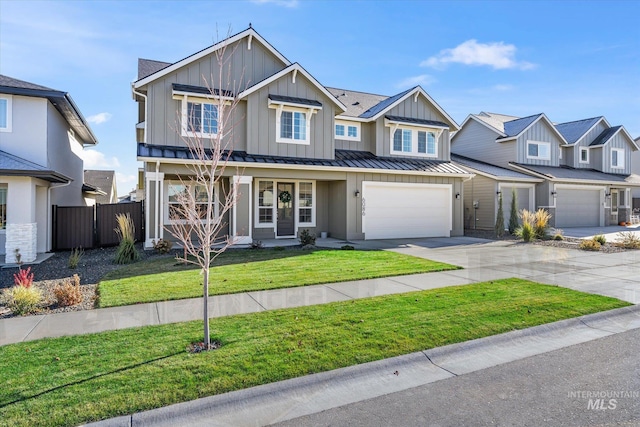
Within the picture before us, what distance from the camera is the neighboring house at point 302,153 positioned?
13.8 m

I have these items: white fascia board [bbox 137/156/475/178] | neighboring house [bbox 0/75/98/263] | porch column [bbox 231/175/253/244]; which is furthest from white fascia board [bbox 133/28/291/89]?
porch column [bbox 231/175/253/244]

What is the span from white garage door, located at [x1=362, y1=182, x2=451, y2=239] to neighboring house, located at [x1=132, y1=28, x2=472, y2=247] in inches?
1.9

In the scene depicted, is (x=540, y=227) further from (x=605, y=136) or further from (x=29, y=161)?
(x=29, y=161)

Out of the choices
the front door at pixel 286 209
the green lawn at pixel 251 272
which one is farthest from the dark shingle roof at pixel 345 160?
the green lawn at pixel 251 272

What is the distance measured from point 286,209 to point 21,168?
9.17 meters

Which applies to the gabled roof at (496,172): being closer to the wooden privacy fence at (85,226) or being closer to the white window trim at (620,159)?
the white window trim at (620,159)

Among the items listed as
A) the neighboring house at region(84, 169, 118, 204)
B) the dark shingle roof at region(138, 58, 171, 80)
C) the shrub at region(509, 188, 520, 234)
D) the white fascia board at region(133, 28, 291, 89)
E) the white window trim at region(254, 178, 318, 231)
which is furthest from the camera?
Result: the neighboring house at region(84, 169, 118, 204)

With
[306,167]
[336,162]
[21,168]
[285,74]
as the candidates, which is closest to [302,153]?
[306,167]

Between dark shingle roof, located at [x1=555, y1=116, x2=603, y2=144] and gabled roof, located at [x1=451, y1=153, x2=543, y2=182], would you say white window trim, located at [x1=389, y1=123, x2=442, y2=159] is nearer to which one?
gabled roof, located at [x1=451, y1=153, x2=543, y2=182]

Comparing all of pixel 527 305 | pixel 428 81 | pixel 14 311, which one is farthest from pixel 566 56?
pixel 14 311

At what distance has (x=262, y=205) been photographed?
52.2 feet

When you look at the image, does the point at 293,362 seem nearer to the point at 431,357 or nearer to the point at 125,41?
Result: the point at 431,357

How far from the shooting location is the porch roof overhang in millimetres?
13008

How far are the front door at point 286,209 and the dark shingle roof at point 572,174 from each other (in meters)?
16.0
